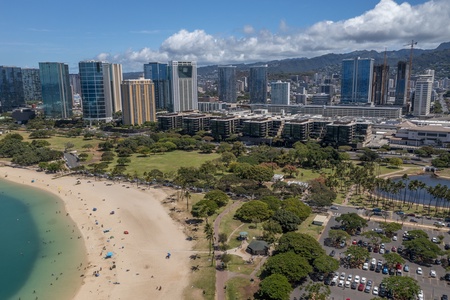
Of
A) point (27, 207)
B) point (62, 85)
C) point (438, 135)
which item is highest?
point (62, 85)

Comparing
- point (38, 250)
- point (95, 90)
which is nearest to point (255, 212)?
point (38, 250)

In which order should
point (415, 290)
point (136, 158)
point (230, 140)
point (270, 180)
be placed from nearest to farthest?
1. point (415, 290)
2. point (270, 180)
3. point (136, 158)
4. point (230, 140)

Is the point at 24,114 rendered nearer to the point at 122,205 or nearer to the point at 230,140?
the point at 230,140

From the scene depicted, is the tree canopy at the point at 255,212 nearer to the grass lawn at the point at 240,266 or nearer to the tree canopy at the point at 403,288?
the grass lawn at the point at 240,266

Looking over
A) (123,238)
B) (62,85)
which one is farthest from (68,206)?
(62,85)

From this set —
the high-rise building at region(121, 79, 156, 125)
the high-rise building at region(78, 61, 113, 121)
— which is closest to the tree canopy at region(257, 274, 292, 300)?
the high-rise building at region(121, 79, 156, 125)

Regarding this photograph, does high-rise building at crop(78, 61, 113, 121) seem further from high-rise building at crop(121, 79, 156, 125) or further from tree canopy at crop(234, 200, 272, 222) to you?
tree canopy at crop(234, 200, 272, 222)

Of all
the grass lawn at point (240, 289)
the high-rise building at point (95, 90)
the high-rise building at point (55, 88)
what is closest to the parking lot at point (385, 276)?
the grass lawn at point (240, 289)
